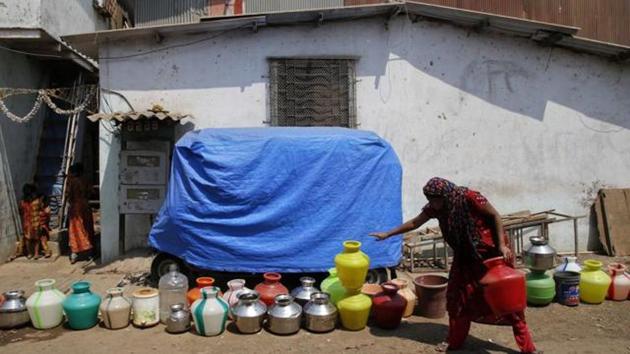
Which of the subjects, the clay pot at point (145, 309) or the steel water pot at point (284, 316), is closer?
the steel water pot at point (284, 316)

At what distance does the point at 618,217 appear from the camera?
8.64 m

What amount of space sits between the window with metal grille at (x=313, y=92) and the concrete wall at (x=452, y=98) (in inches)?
6.7

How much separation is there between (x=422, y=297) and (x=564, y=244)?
4455 millimetres

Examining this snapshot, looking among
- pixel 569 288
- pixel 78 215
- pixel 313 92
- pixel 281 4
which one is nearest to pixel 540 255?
pixel 569 288

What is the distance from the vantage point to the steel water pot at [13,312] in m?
5.21

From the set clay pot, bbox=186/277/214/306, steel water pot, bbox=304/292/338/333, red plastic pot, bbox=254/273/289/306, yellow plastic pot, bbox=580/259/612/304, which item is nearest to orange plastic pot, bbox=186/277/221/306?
clay pot, bbox=186/277/214/306

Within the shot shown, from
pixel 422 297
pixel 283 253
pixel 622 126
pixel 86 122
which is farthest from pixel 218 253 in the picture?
pixel 622 126

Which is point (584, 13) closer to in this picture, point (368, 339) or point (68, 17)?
point (368, 339)

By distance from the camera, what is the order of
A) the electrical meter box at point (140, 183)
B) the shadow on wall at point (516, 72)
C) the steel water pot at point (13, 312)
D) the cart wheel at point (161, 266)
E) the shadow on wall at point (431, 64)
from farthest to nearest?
1. the shadow on wall at point (516, 72)
2. the shadow on wall at point (431, 64)
3. the electrical meter box at point (140, 183)
4. the cart wheel at point (161, 266)
5. the steel water pot at point (13, 312)

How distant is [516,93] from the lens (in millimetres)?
8484

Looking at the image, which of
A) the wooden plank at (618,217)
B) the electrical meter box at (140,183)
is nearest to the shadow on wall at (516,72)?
the wooden plank at (618,217)

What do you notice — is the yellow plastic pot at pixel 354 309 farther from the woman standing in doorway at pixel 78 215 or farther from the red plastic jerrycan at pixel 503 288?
the woman standing in doorway at pixel 78 215

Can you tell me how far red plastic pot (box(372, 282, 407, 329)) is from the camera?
518 centimetres

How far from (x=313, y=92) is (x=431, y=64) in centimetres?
202
